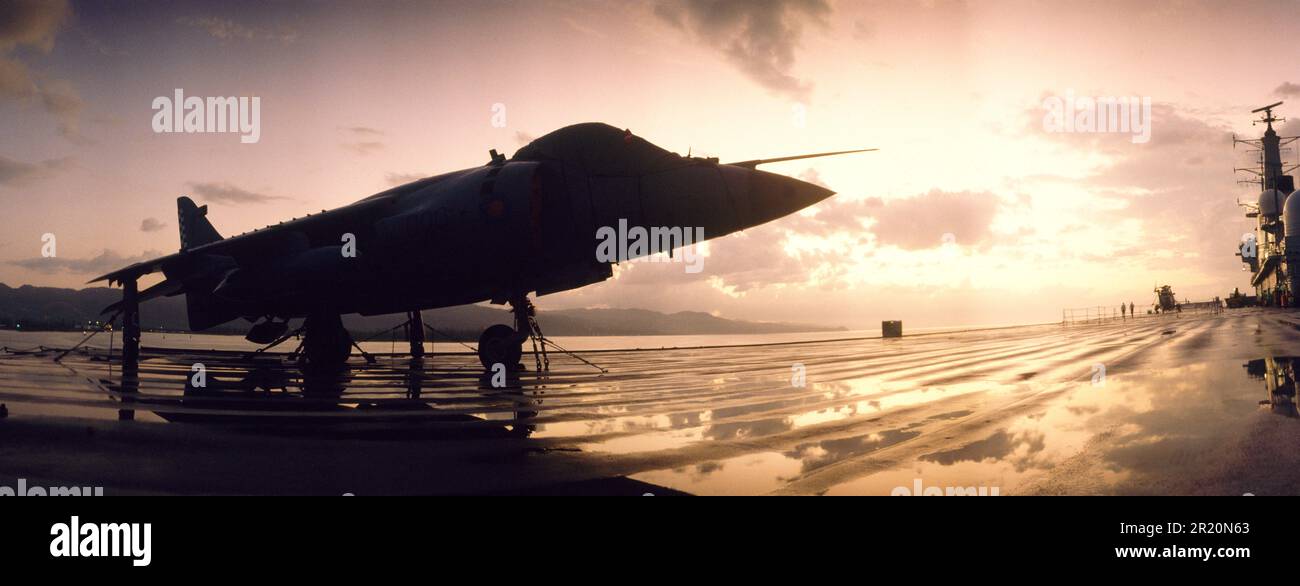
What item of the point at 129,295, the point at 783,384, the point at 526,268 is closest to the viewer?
the point at 783,384

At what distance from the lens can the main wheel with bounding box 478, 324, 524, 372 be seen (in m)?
12.6

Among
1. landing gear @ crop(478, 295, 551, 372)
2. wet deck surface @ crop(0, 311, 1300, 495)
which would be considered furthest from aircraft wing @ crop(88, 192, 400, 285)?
wet deck surface @ crop(0, 311, 1300, 495)

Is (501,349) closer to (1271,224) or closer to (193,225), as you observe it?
(193,225)

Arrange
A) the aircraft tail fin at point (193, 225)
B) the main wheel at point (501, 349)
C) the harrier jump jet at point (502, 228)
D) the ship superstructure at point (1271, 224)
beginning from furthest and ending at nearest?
the ship superstructure at point (1271, 224)
the aircraft tail fin at point (193, 225)
the main wheel at point (501, 349)
the harrier jump jet at point (502, 228)

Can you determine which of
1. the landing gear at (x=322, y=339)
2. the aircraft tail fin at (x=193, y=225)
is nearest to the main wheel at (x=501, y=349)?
the landing gear at (x=322, y=339)

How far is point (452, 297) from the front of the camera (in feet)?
39.2

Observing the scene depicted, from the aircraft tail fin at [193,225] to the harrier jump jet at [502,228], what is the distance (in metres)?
10.9

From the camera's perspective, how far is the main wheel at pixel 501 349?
1264 centimetres

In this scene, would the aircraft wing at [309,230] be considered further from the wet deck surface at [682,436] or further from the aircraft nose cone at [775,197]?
the aircraft nose cone at [775,197]

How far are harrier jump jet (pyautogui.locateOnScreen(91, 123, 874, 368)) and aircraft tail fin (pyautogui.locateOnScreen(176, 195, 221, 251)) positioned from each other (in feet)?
35.9
